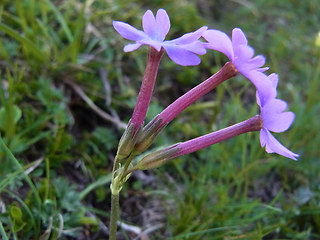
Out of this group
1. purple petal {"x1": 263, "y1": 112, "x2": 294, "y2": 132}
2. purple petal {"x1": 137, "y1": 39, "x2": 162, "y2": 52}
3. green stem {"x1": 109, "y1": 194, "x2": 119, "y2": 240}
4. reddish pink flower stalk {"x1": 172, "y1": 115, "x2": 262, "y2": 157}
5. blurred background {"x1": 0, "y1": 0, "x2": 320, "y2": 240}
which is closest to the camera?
purple petal {"x1": 137, "y1": 39, "x2": 162, "y2": 52}

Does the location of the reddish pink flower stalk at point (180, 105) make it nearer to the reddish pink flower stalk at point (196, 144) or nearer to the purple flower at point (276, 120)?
the reddish pink flower stalk at point (196, 144)

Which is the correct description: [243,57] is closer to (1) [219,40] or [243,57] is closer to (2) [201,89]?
(1) [219,40]

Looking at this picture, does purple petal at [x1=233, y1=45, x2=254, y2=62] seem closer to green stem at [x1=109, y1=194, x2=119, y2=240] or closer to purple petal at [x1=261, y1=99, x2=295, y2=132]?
purple petal at [x1=261, y1=99, x2=295, y2=132]

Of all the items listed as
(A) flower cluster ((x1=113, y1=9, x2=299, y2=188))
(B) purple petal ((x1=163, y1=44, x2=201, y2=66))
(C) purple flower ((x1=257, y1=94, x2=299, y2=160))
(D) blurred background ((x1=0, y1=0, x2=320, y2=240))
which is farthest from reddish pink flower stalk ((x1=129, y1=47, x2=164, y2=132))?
(D) blurred background ((x1=0, y1=0, x2=320, y2=240))

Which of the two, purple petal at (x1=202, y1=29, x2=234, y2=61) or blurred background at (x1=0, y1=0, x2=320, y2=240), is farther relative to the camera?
blurred background at (x1=0, y1=0, x2=320, y2=240)

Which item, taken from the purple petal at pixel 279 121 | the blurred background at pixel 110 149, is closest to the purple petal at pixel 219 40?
the purple petal at pixel 279 121

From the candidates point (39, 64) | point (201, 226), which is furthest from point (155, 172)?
point (39, 64)

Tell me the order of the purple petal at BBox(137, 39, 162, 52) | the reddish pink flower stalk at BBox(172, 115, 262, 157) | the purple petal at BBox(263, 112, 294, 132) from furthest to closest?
the reddish pink flower stalk at BBox(172, 115, 262, 157) < the purple petal at BBox(263, 112, 294, 132) < the purple petal at BBox(137, 39, 162, 52)
